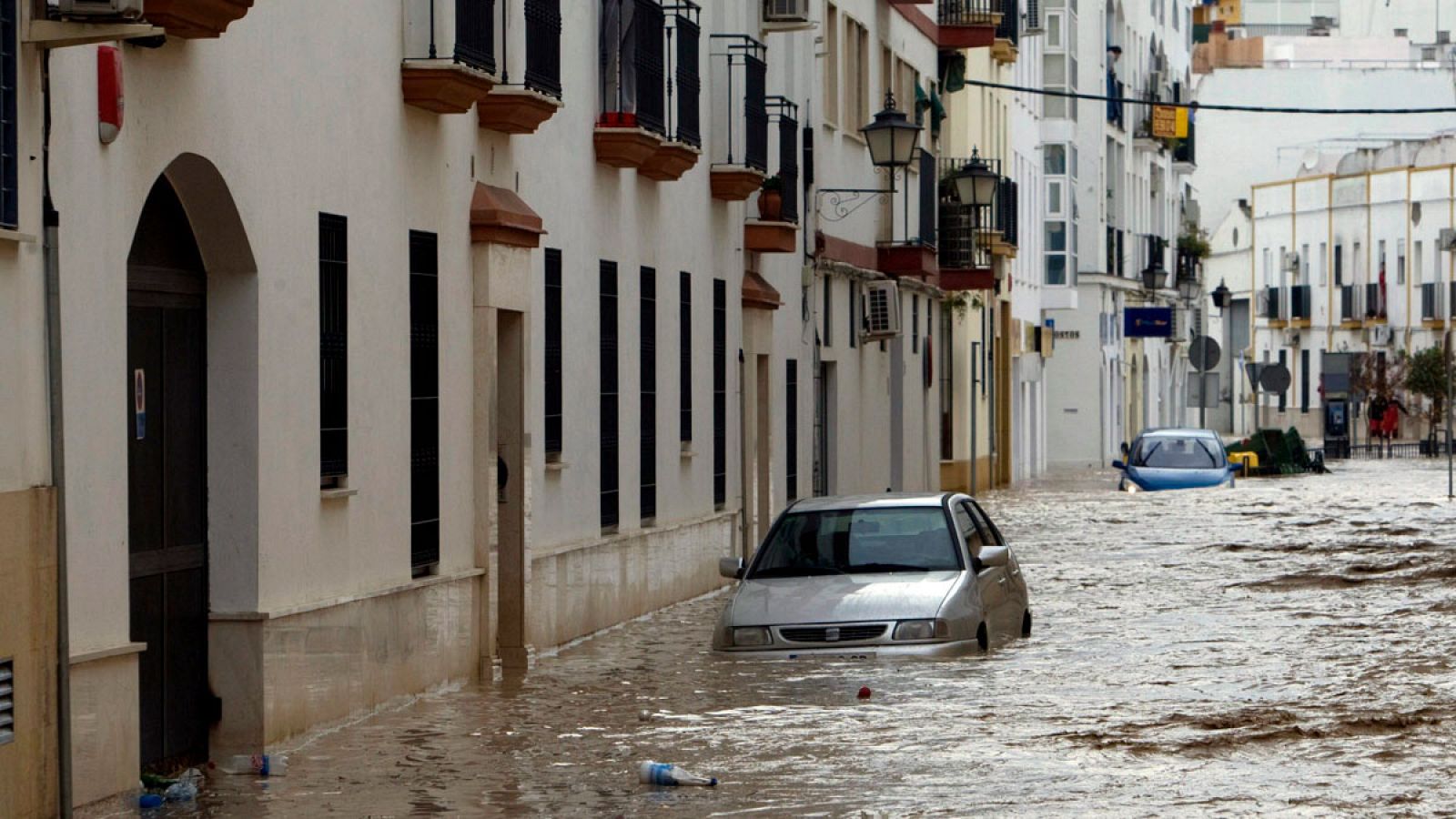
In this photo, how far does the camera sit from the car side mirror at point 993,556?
18172 mm

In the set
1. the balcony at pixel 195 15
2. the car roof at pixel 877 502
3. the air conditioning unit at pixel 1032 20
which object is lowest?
the car roof at pixel 877 502

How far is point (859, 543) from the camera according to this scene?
1847 cm

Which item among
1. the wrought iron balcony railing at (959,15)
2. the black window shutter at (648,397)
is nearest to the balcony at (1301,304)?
the wrought iron balcony railing at (959,15)

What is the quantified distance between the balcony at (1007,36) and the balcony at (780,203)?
19.5 m

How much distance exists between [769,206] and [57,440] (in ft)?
58.8

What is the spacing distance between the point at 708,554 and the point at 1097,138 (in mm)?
44946

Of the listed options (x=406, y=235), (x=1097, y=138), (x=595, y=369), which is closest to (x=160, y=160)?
(x=406, y=235)

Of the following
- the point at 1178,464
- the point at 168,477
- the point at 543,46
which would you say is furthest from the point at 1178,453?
the point at 168,477

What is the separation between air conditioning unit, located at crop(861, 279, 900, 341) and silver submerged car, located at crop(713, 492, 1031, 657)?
17104mm

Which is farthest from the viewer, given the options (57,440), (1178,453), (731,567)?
(1178,453)

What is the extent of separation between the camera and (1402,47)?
10538 cm

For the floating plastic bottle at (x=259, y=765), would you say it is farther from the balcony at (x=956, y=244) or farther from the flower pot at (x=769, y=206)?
the balcony at (x=956, y=244)

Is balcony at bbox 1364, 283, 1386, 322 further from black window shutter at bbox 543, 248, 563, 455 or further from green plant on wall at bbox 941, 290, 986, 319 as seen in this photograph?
black window shutter at bbox 543, 248, 563, 455

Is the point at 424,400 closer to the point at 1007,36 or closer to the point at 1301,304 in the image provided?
the point at 1007,36
